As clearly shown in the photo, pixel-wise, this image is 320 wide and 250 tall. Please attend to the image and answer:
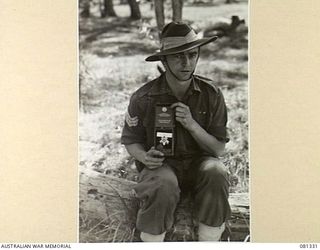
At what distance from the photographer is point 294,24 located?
4.52 feet

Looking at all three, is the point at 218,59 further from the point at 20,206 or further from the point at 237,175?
the point at 20,206

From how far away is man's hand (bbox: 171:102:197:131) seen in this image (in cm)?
136

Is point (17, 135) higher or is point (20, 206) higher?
point (17, 135)

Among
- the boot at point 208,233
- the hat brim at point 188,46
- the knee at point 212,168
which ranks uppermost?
the hat brim at point 188,46

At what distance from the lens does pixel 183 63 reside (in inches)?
53.8

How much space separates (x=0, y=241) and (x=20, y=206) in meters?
0.11

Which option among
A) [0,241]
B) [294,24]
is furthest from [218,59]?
[0,241]

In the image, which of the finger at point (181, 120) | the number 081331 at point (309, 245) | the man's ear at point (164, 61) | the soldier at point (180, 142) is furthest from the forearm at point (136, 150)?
the number 081331 at point (309, 245)

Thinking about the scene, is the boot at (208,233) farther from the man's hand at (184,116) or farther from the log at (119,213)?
the man's hand at (184,116)

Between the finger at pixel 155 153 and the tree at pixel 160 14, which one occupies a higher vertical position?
the tree at pixel 160 14

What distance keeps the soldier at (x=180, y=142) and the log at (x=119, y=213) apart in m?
0.02

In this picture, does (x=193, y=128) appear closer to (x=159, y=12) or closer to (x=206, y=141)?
(x=206, y=141)

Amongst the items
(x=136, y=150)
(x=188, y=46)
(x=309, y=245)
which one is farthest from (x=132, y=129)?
(x=309, y=245)

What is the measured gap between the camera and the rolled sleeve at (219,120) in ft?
4.48
